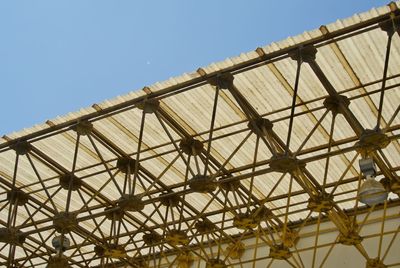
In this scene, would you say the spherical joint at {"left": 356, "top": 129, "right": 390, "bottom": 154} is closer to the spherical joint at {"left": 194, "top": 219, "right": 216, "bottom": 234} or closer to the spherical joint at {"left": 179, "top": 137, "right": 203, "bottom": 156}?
the spherical joint at {"left": 179, "top": 137, "right": 203, "bottom": 156}

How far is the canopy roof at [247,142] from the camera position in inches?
656

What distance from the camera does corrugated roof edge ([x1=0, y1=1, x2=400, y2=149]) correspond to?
15.5 m

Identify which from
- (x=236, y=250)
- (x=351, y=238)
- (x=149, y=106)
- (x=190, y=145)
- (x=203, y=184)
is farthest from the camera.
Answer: (x=236, y=250)

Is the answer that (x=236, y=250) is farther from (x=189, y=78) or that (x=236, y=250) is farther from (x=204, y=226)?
(x=189, y=78)

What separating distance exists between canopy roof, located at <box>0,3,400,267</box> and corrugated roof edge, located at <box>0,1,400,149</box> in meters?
0.03

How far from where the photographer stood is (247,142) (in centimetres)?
2044

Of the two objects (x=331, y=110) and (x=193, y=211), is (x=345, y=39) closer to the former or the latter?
(x=331, y=110)

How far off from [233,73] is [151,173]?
6.35 meters

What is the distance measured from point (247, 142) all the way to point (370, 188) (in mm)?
5535

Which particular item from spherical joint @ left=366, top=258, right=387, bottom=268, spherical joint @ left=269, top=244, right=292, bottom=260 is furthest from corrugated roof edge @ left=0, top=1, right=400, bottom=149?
spherical joint @ left=366, top=258, right=387, bottom=268

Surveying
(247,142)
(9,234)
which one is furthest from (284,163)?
(9,234)

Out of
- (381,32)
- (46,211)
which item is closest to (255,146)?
(381,32)

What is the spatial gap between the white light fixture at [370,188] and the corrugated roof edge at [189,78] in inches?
130

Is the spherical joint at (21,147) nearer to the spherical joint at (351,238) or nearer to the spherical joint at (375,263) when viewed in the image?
the spherical joint at (351,238)
